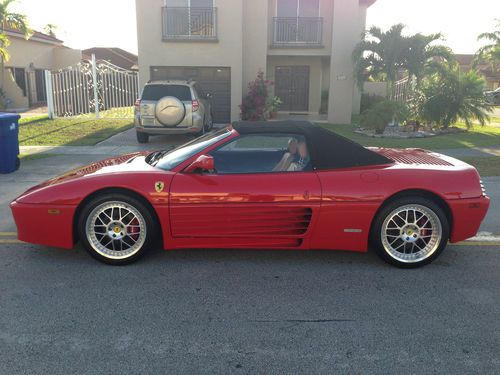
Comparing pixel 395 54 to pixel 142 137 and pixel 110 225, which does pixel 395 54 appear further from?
pixel 110 225

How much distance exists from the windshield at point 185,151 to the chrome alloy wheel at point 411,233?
1.73 m

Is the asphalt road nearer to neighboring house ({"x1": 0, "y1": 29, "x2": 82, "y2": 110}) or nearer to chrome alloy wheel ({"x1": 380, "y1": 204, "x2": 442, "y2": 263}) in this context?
chrome alloy wheel ({"x1": 380, "y1": 204, "x2": 442, "y2": 263})

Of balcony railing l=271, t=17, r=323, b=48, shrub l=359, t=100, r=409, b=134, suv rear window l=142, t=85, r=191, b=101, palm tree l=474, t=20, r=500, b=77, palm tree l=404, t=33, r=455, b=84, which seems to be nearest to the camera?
suv rear window l=142, t=85, r=191, b=101

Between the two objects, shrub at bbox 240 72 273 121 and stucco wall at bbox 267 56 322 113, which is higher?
stucco wall at bbox 267 56 322 113

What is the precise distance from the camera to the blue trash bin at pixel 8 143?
8.18 metres

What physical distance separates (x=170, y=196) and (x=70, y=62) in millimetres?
31772

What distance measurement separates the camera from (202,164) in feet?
13.0

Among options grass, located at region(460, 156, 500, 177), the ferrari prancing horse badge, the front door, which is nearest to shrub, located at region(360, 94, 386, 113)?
the front door

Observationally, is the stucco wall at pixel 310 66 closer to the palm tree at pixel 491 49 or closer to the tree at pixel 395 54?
the tree at pixel 395 54

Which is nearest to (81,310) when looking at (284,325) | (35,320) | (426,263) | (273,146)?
(35,320)

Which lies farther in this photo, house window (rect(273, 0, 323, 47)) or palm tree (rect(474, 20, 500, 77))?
palm tree (rect(474, 20, 500, 77))

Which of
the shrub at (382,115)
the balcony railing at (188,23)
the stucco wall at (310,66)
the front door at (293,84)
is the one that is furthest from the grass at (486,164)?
the front door at (293,84)

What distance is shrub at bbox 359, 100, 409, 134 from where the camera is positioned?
1461 centimetres

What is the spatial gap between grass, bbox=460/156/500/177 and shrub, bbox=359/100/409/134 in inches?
181
